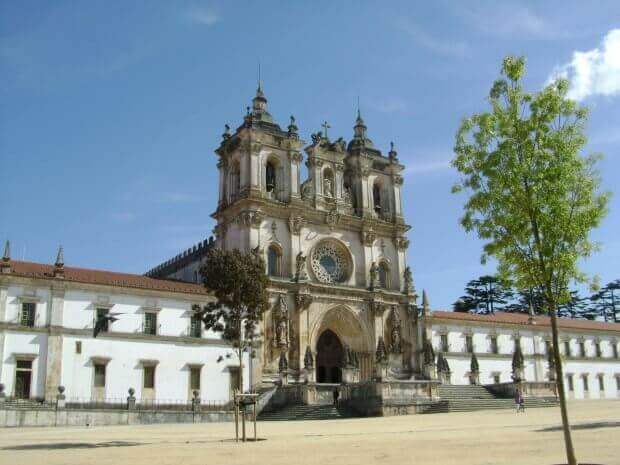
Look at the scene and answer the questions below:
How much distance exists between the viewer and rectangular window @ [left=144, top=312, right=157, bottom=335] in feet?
138

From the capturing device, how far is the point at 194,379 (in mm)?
43219

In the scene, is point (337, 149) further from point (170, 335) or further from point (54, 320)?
point (54, 320)

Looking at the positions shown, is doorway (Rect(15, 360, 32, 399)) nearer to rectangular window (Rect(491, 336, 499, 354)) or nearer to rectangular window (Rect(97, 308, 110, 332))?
rectangular window (Rect(97, 308, 110, 332))

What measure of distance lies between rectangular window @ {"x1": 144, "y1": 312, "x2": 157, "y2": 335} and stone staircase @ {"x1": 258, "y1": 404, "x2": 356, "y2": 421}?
8.92 metres

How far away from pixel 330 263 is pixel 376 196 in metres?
9.02

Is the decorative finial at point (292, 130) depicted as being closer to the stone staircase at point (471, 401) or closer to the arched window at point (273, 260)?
the arched window at point (273, 260)

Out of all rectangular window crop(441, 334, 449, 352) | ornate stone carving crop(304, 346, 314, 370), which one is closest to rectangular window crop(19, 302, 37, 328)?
ornate stone carving crop(304, 346, 314, 370)

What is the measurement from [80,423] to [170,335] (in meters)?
10.1

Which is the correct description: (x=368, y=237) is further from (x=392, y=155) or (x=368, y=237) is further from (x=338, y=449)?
(x=338, y=449)

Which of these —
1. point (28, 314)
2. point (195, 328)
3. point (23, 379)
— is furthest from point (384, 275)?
point (23, 379)

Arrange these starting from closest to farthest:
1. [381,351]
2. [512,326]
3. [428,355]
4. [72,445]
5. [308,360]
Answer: [72,445] < [308,360] < [381,351] < [428,355] < [512,326]

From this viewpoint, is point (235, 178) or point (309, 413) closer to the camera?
point (309, 413)

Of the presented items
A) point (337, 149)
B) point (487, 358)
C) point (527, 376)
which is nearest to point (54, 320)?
→ point (337, 149)

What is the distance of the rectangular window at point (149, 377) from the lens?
41.1 meters
